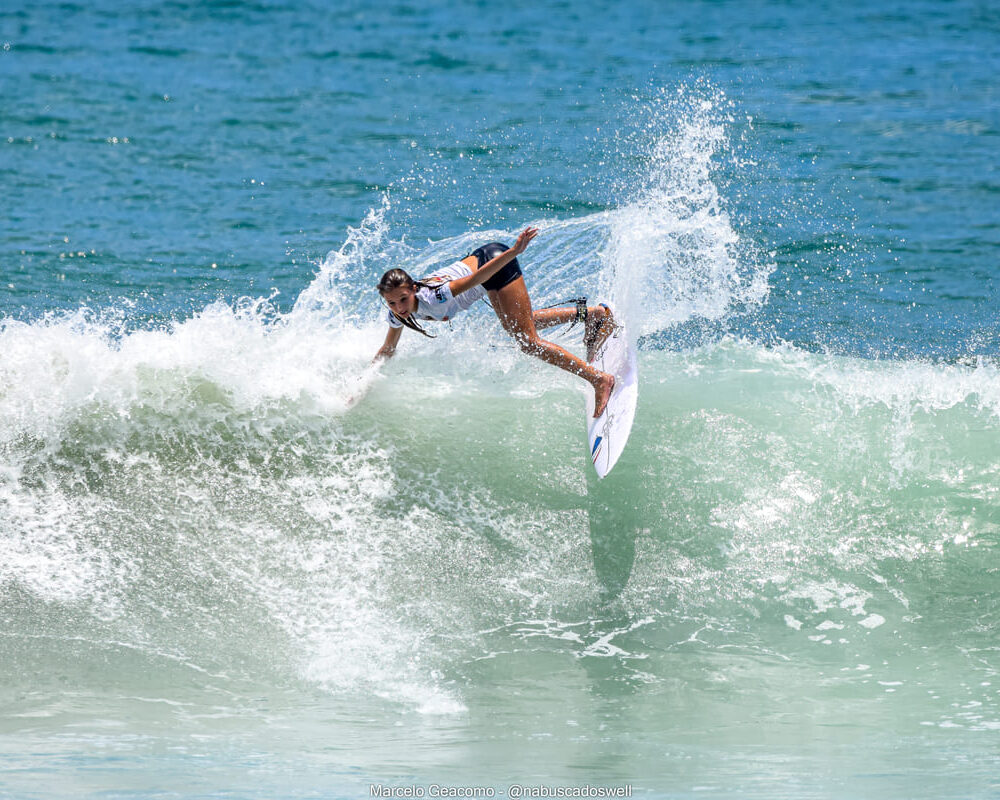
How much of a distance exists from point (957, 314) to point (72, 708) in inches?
351

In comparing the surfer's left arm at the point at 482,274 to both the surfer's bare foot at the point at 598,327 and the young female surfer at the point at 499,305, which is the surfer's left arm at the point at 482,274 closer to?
the young female surfer at the point at 499,305

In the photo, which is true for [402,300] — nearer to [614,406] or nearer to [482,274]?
[482,274]

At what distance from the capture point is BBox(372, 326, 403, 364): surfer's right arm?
6820 millimetres

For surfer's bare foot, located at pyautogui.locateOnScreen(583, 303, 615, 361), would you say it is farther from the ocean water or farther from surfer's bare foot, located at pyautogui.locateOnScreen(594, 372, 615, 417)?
surfer's bare foot, located at pyautogui.locateOnScreen(594, 372, 615, 417)

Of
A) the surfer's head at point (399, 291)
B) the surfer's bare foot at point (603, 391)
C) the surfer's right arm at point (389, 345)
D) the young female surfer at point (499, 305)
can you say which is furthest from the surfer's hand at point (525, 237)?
the surfer's bare foot at point (603, 391)

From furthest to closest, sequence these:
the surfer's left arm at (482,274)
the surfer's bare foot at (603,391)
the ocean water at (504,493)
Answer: the surfer's bare foot at (603,391) → the surfer's left arm at (482,274) → the ocean water at (504,493)

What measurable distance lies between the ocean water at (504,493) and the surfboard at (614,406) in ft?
0.83

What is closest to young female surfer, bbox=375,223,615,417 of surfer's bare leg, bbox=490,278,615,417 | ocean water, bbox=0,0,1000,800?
surfer's bare leg, bbox=490,278,615,417

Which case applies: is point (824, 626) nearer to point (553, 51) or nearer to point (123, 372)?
point (123, 372)

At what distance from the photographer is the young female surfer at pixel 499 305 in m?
6.14

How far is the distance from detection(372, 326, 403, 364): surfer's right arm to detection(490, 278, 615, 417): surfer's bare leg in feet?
2.10

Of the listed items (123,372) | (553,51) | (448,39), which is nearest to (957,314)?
(123,372)

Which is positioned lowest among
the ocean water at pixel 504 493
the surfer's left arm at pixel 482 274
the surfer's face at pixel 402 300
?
the ocean water at pixel 504 493

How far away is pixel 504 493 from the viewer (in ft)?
22.7
